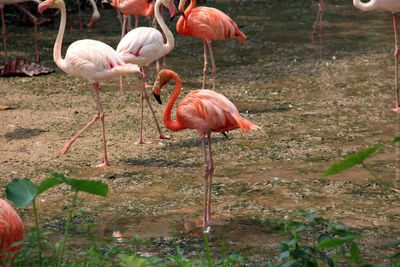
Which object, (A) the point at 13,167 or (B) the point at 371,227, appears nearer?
(B) the point at 371,227

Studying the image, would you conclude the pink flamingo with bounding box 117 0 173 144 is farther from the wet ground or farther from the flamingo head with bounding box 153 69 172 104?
the flamingo head with bounding box 153 69 172 104

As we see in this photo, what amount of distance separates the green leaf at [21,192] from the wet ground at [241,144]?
1007 mm

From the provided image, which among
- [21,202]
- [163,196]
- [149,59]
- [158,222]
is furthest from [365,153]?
[149,59]

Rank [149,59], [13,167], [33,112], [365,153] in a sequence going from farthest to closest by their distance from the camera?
[33,112] < [149,59] < [13,167] < [365,153]

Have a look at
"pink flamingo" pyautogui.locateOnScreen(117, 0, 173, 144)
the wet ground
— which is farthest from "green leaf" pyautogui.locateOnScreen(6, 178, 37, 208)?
"pink flamingo" pyautogui.locateOnScreen(117, 0, 173, 144)

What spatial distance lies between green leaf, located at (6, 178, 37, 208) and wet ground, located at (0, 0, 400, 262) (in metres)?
1.01

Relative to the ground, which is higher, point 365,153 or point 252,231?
point 365,153

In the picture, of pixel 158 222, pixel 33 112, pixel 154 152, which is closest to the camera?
pixel 158 222

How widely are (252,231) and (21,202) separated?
Answer: 59.2 inches

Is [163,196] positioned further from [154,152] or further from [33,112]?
[33,112]

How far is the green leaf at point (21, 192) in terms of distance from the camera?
7.15ft

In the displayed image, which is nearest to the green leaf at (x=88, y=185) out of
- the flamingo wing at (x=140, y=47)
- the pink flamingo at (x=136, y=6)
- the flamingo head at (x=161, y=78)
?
the flamingo head at (x=161, y=78)

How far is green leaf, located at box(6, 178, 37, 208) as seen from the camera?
218 cm

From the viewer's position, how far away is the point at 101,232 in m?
3.35
